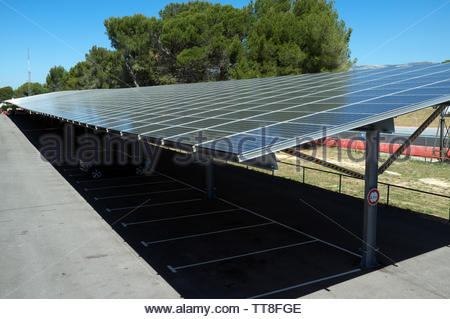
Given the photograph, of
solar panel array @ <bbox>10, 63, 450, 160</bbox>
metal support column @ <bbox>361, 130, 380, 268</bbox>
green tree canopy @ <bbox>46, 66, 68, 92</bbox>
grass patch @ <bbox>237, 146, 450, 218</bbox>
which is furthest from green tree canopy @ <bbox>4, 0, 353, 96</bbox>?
green tree canopy @ <bbox>46, 66, 68, 92</bbox>

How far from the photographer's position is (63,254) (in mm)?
11664

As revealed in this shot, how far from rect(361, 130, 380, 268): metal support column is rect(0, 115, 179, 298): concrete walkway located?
5412mm

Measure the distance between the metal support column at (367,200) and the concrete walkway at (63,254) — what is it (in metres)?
5.41

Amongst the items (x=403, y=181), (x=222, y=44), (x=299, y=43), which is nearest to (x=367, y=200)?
(x=403, y=181)

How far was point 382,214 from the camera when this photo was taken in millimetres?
15719

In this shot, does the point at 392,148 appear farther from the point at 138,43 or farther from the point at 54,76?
the point at 54,76

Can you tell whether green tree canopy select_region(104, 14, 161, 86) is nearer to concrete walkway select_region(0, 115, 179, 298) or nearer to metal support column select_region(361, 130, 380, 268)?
concrete walkway select_region(0, 115, 179, 298)

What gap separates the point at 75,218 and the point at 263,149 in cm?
1131

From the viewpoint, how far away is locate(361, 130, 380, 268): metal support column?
32.5ft

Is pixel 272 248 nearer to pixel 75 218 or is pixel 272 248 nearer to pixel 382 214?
pixel 382 214

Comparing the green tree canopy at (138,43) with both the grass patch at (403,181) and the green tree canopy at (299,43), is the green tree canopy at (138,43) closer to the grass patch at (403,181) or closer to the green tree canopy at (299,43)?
the green tree canopy at (299,43)

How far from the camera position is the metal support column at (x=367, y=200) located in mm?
9914

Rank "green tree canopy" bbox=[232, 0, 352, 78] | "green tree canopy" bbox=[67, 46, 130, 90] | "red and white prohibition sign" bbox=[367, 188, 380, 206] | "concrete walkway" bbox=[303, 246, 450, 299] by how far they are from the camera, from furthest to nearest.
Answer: "green tree canopy" bbox=[67, 46, 130, 90] → "green tree canopy" bbox=[232, 0, 352, 78] → "red and white prohibition sign" bbox=[367, 188, 380, 206] → "concrete walkway" bbox=[303, 246, 450, 299]

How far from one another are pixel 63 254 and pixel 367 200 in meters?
9.23
